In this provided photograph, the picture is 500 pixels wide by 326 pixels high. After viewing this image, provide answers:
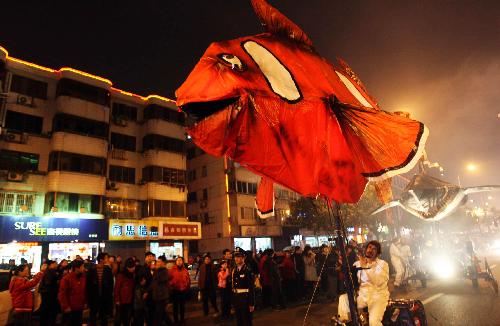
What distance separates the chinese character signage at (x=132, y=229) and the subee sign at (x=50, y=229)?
0.80 meters

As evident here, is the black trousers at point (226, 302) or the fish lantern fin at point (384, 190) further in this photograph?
the black trousers at point (226, 302)

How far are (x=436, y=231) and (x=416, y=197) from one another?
32.5ft

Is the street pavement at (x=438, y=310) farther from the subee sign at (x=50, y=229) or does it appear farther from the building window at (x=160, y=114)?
the building window at (x=160, y=114)

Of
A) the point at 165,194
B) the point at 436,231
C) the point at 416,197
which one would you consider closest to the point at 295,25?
the point at 416,197

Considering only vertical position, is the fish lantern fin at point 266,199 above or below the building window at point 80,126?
below

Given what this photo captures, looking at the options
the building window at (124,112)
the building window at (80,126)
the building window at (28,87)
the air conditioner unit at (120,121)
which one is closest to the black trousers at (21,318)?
the building window at (80,126)

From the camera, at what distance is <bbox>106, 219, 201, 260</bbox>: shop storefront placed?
27234mm

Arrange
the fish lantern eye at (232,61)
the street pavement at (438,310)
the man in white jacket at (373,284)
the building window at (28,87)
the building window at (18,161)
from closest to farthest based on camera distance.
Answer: the fish lantern eye at (232,61) < the man in white jacket at (373,284) < the street pavement at (438,310) < the building window at (18,161) < the building window at (28,87)

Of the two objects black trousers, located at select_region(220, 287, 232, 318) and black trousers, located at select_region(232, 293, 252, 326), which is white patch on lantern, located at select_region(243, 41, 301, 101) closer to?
black trousers, located at select_region(232, 293, 252, 326)

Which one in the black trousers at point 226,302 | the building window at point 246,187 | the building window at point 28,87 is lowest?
the black trousers at point 226,302

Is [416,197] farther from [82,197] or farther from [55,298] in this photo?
[82,197]

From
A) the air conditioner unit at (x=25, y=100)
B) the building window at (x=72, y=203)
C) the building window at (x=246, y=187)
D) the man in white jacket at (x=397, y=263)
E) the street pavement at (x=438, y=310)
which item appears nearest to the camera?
the street pavement at (x=438, y=310)

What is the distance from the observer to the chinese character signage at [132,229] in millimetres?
26859

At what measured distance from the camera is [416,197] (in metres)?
7.39
